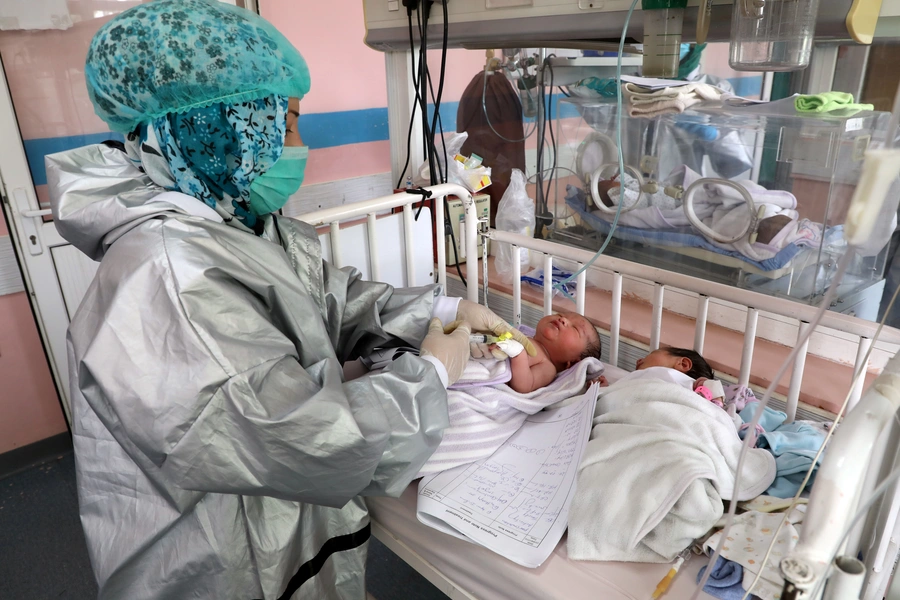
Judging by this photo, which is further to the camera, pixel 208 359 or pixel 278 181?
pixel 278 181

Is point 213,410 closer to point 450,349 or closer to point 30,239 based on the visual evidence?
point 450,349

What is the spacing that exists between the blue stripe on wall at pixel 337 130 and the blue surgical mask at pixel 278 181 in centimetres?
159

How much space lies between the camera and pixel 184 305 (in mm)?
1021

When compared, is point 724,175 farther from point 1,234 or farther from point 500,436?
point 1,234

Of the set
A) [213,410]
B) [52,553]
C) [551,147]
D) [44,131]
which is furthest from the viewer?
[551,147]

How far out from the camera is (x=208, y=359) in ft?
3.33

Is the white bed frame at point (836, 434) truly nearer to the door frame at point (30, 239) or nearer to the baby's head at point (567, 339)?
the baby's head at point (567, 339)

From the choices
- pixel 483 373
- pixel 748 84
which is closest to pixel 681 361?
pixel 483 373

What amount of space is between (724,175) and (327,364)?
187cm

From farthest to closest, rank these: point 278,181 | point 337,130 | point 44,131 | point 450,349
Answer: point 337,130
point 44,131
point 450,349
point 278,181

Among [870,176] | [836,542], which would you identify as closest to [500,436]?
[836,542]

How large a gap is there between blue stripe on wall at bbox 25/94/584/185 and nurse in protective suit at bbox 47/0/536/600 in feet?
5.47

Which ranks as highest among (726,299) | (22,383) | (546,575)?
(726,299)

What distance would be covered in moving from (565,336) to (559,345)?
0.03 metres
